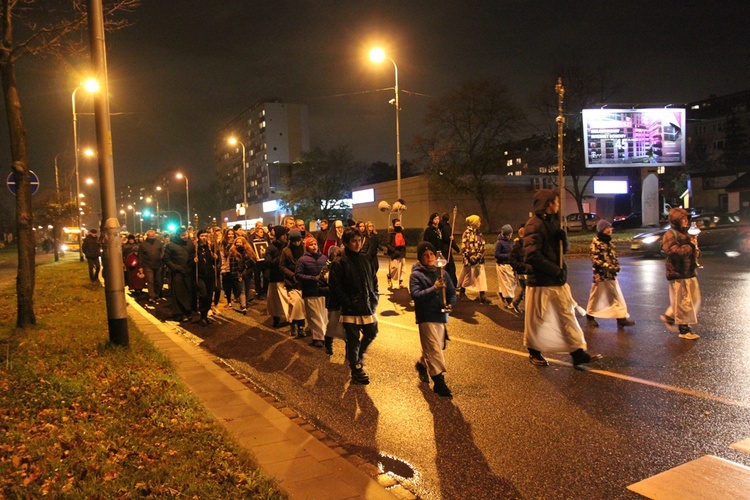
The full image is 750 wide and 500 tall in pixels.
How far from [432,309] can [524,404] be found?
1.32 m

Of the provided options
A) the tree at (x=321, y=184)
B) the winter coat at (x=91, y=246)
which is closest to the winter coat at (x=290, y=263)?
the winter coat at (x=91, y=246)

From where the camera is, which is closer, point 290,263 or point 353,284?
point 353,284

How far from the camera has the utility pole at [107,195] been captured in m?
7.89

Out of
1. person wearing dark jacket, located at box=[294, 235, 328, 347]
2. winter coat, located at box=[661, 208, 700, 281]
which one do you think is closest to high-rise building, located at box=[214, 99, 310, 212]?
person wearing dark jacket, located at box=[294, 235, 328, 347]

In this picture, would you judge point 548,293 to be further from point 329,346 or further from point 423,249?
point 329,346

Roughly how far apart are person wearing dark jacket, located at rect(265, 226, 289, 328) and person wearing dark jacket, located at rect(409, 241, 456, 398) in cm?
461

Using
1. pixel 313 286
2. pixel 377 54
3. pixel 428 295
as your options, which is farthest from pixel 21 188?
pixel 377 54

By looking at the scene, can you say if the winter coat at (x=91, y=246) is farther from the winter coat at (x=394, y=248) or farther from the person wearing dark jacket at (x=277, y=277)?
the person wearing dark jacket at (x=277, y=277)

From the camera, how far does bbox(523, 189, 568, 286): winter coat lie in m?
6.87

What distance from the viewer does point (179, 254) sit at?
11766 mm

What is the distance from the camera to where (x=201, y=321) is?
11.8 meters

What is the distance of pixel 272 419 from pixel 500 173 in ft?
148

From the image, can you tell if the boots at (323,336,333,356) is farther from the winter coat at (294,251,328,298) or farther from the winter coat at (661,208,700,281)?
the winter coat at (661,208,700,281)

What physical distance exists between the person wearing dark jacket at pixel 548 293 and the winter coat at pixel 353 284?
6.39 ft
